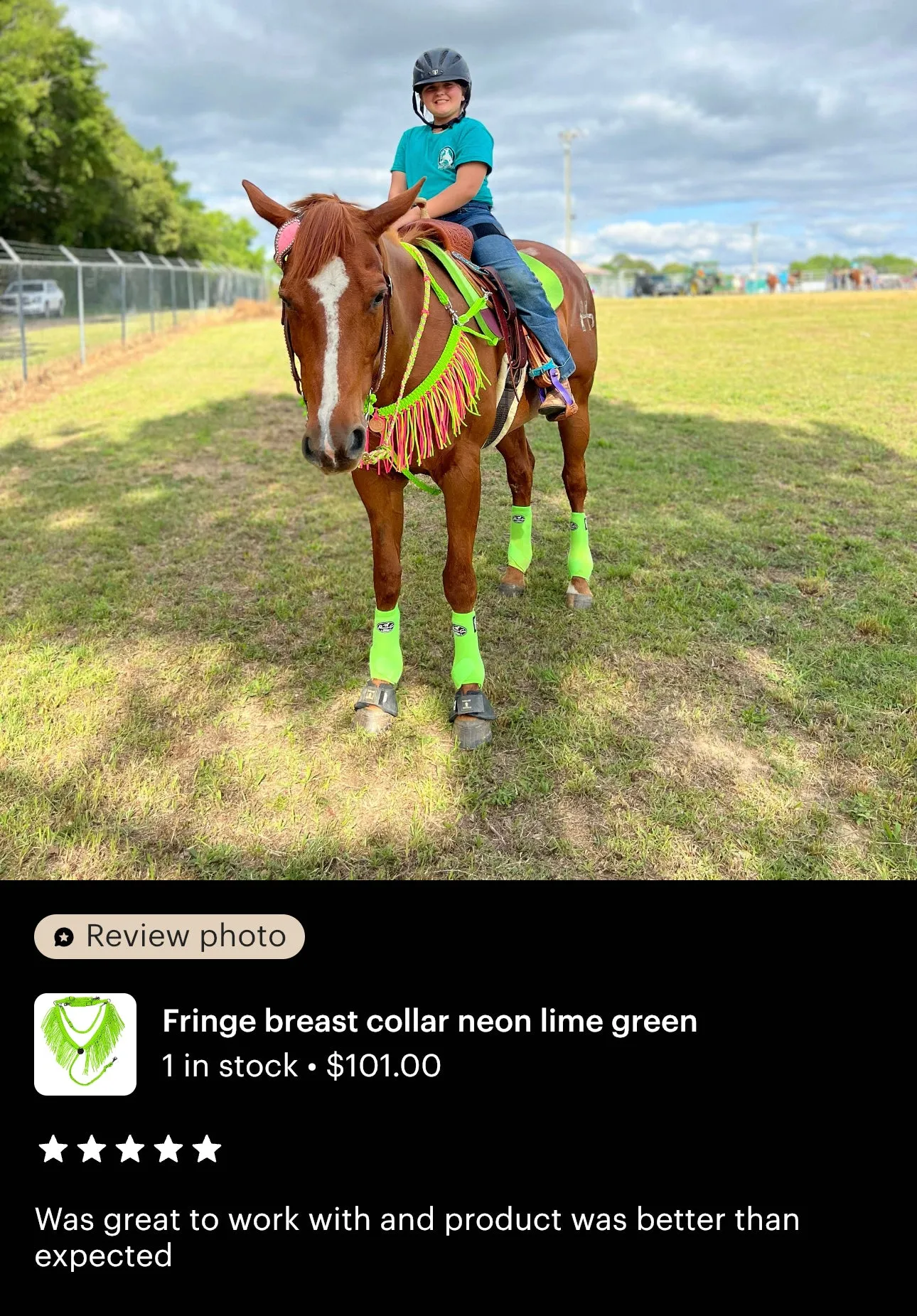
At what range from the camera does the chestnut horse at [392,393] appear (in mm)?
2488

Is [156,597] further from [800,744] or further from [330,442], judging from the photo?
[800,744]

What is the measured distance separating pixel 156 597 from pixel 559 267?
311cm

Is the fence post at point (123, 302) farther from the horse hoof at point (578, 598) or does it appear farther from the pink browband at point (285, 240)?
the pink browband at point (285, 240)

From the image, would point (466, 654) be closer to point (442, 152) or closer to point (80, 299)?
point (442, 152)

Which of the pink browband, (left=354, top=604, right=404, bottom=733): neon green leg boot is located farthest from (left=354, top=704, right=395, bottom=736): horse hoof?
the pink browband

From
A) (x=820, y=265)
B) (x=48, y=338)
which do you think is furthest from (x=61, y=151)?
→ (x=820, y=265)

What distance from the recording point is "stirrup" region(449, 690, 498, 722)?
364cm

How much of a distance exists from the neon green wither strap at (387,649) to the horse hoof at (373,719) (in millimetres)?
179

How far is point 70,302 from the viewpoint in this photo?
16.5m

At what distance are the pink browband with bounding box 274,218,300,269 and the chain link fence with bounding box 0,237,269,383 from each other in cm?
1211

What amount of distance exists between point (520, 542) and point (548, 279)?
1457 mm

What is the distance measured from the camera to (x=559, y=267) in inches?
191

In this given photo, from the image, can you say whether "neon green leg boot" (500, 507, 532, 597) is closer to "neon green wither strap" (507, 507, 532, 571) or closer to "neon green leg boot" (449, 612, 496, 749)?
"neon green wither strap" (507, 507, 532, 571)

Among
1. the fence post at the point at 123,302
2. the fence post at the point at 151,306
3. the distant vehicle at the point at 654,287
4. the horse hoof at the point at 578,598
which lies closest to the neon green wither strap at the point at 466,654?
the horse hoof at the point at 578,598
